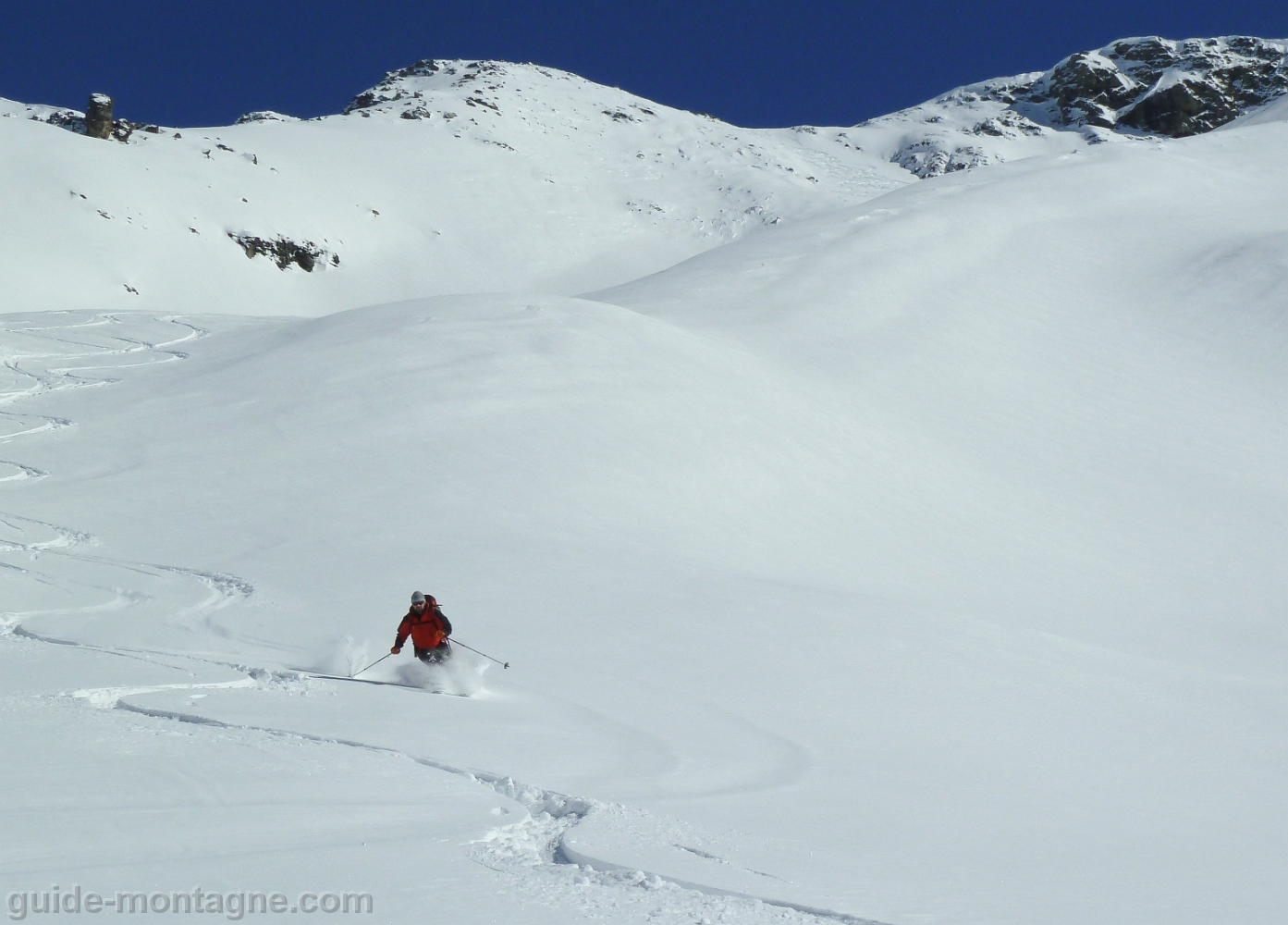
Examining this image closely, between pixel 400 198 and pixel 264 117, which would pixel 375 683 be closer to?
pixel 400 198

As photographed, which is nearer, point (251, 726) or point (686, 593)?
point (251, 726)

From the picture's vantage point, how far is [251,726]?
680 centimetres

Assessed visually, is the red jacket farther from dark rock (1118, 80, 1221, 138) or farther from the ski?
dark rock (1118, 80, 1221, 138)

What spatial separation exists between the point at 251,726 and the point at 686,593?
6107 millimetres

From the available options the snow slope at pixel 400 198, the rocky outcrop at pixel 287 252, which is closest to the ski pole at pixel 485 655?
the snow slope at pixel 400 198

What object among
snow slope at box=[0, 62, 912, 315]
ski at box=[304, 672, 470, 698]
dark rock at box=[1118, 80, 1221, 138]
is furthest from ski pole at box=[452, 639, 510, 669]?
dark rock at box=[1118, 80, 1221, 138]

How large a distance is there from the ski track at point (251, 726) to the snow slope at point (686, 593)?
0.12 feet

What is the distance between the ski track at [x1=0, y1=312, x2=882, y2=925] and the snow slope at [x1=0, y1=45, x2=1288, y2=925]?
1.5 inches

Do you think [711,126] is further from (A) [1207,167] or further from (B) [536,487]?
(B) [536,487]

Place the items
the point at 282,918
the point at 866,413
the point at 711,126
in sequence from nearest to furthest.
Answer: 1. the point at 282,918
2. the point at 866,413
3. the point at 711,126

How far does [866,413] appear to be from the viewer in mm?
22656

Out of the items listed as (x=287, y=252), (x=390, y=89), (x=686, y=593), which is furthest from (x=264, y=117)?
(x=686, y=593)

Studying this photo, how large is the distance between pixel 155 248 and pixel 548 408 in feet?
129

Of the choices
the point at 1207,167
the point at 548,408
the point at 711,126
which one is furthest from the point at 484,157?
the point at 548,408
